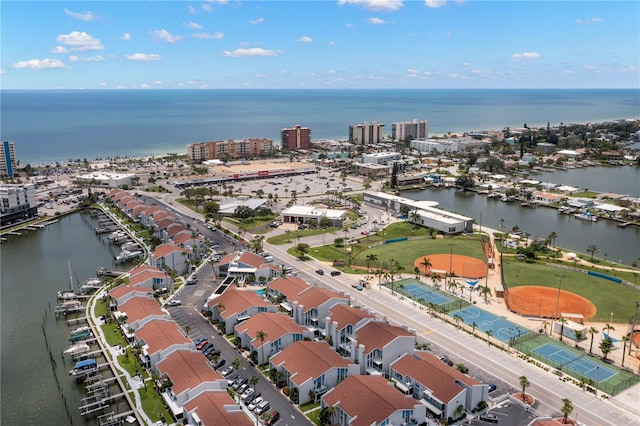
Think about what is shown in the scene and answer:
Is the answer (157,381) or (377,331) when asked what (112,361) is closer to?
(157,381)

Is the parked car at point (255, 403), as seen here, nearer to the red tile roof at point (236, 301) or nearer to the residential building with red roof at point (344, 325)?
the residential building with red roof at point (344, 325)

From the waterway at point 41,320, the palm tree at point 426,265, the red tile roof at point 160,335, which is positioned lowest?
the waterway at point 41,320

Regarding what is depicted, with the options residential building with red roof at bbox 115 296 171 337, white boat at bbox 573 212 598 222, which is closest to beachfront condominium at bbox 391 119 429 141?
white boat at bbox 573 212 598 222

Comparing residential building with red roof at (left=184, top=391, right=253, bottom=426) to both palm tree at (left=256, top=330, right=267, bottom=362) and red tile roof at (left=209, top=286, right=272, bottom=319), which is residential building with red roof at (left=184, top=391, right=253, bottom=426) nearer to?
palm tree at (left=256, top=330, right=267, bottom=362)

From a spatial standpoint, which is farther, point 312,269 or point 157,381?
point 312,269

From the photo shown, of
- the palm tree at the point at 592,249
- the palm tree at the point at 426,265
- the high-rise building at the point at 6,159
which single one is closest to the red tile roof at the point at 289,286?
the palm tree at the point at 426,265

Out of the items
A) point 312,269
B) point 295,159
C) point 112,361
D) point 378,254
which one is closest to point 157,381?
point 112,361

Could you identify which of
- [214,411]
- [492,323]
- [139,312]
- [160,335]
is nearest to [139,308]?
[139,312]
